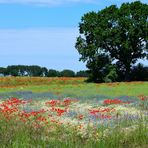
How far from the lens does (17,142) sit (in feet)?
41.7

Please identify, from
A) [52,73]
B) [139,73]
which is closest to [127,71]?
[139,73]

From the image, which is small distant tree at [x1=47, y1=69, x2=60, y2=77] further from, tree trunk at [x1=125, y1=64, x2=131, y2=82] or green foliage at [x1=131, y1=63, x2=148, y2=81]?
green foliage at [x1=131, y1=63, x2=148, y2=81]

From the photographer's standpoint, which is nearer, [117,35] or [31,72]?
[117,35]

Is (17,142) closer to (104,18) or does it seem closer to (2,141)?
(2,141)

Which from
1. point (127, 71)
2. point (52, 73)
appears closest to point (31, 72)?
point (52, 73)

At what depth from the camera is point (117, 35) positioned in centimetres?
9406

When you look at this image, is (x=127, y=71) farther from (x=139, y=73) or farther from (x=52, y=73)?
(x=52, y=73)

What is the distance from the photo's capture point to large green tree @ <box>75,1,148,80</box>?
94606 millimetres

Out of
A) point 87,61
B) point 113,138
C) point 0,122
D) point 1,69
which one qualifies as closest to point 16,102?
point 0,122

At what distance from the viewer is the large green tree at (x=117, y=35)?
310 feet

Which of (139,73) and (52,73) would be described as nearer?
(139,73)

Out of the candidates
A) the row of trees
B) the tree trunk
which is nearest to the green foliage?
the tree trunk

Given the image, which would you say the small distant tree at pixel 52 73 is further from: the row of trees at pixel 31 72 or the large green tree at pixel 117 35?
the large green tree at pixel 117 35

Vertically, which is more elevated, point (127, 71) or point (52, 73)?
point (127, 71)
